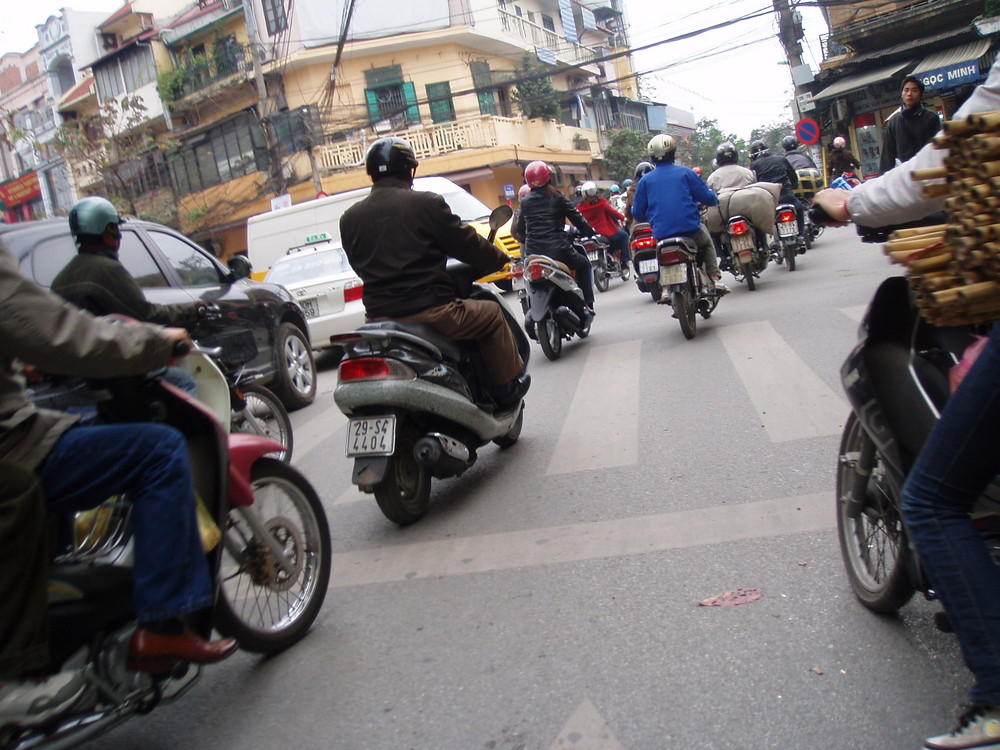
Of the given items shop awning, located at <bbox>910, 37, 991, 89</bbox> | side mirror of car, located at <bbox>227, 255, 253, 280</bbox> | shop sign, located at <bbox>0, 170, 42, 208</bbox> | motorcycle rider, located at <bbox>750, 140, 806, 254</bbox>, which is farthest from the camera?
shop sign, located at <bbox>0, 170, 42, 208</bbox>

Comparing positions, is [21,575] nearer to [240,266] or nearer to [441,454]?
[441,454]

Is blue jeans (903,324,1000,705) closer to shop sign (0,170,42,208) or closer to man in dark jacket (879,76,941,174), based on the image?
man in dark jacket (879,76,941,174)

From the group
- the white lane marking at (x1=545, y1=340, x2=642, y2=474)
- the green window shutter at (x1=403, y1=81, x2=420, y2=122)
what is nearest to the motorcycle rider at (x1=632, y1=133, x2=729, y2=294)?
the white lane marking at (x1=545, y1=340, x2=642, y2=474)

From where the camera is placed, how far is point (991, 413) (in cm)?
188

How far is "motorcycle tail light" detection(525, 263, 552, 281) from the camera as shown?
8.27m

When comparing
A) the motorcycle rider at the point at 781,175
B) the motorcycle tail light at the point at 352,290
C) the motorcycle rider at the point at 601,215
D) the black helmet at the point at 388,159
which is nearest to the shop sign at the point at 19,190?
the motorcycle rider at the point at 601,215

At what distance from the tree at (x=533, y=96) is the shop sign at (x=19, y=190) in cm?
2341

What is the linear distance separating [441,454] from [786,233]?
27.8ft

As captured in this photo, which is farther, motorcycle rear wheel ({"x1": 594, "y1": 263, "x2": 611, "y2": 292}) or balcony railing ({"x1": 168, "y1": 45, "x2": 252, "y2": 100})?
balcony railing ({"x1": 168, "y1": 45, "x2": 252, "y2": 100})

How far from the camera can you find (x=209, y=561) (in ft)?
9.04

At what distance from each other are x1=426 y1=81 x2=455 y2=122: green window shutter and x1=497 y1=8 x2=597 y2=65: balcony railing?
3860 mm

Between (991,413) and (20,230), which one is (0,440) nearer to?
(991,413)

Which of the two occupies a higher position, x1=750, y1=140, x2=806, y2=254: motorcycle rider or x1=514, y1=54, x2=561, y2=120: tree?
x1=514, y1=54, x2=561, y2=120: tree

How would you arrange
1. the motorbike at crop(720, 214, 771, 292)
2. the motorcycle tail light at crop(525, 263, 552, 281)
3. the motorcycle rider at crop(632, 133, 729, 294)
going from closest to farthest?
the motorcycle tail light at crop(525, 263, 552, 281) < the motorcycle rider at crop(632, 133, 729, 294) < the motorbike at crop(720, 214, 771, 292)
